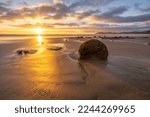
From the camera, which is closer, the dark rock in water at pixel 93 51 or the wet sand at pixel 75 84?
the wet sand at pixel 75 84

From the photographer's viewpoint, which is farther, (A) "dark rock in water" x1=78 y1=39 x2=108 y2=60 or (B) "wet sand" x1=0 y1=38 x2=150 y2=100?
(A) "dark rock in water" x1=78 y1=39 x2=108 y2=60

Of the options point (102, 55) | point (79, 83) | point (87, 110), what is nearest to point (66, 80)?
point (79, 83)

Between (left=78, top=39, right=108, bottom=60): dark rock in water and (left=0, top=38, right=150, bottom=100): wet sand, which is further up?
(left=78, top=39, right=108, bottom=60): dark rock in water

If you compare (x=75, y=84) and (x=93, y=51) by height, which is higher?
(x=93, y=51)

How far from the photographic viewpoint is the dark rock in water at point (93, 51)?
8.80 meters

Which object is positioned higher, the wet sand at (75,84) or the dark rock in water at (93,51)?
the dark rock in water at (93,51)

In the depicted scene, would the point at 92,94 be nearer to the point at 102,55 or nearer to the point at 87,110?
the point at 87,110

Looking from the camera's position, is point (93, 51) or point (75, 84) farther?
point (93, 51)

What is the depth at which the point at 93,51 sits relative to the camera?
8.91 metres

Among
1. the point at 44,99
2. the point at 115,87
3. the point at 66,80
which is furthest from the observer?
the point at 66,80

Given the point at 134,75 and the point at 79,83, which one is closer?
the point at 79,83

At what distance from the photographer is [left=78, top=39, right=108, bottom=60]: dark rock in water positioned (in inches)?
346

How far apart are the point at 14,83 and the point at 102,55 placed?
16.0ft

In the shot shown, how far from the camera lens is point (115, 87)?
468cm
